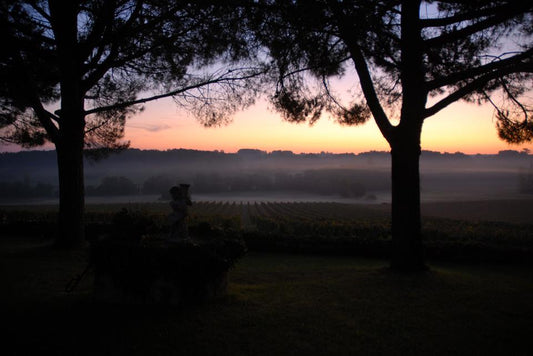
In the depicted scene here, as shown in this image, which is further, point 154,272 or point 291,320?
point 154,272

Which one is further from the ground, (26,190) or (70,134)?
(70,134)

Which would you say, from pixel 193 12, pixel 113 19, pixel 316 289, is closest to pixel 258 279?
pixel 316 289

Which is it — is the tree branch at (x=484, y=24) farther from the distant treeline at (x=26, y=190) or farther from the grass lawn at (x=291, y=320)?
the distant treeline at (x=26, y=190)

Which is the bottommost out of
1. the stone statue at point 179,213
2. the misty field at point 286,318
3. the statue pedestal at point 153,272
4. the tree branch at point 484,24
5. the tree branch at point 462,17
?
the misty field at point 286,318

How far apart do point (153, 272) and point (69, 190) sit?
568 centimetres

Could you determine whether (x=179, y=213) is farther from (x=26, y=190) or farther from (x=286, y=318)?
(x=26, y=190)

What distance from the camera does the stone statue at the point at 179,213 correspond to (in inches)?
211

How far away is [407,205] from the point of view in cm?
686

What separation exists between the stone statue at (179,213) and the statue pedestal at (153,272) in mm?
497

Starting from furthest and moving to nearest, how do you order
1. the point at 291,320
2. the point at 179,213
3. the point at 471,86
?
1. the point at 471,86
2. the point at 179,213
3. the point at 291,320

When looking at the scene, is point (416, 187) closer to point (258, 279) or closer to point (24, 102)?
point (258, 279)

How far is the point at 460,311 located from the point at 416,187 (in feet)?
8.87

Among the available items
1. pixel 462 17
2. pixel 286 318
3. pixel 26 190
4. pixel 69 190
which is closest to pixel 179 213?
pixel 286 318

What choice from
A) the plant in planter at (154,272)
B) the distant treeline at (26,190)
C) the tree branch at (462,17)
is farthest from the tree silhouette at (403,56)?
the distant treeline at (26,190)
